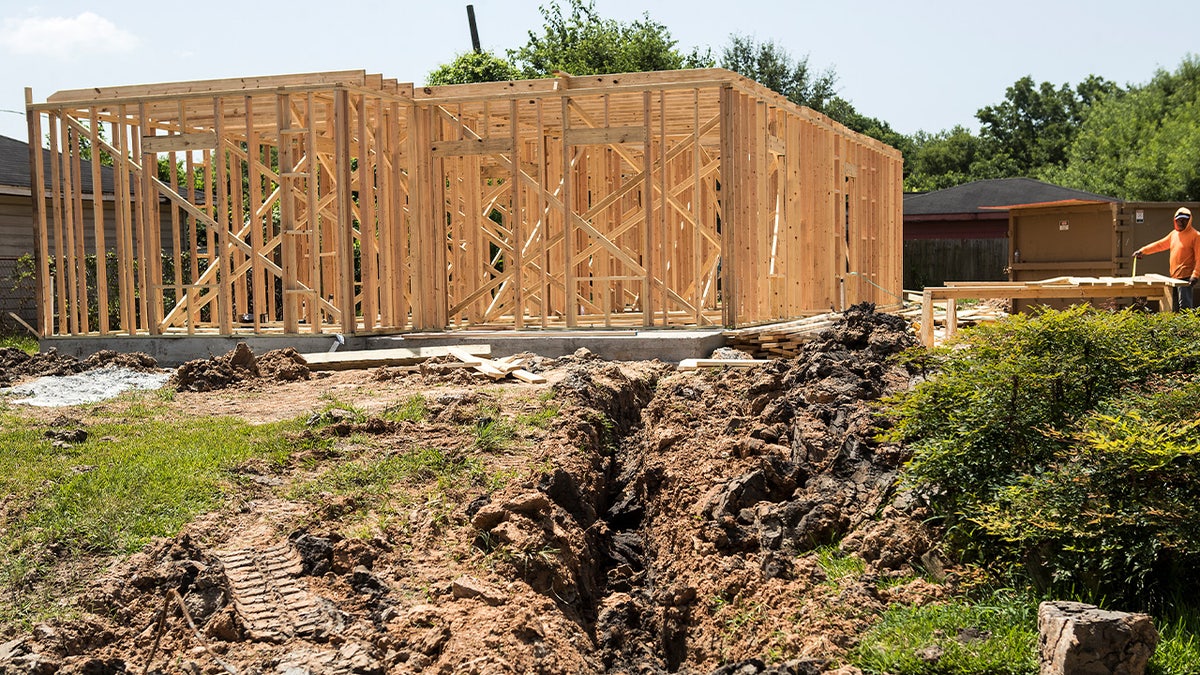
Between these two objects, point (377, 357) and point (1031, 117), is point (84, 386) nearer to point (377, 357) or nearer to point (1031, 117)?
point (377, 357)

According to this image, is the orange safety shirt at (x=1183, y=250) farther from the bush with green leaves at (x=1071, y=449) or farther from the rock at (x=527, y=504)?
the rock at (x=527, y=504)

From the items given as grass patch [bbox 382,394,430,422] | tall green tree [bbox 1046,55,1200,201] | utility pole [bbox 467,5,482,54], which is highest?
utility pole [bbox 467,5,482,54]

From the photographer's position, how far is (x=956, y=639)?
4.95 metres

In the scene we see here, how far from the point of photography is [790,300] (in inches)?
655

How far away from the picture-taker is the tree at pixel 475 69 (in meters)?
36.1

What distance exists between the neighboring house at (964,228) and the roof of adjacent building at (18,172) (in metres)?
20.6

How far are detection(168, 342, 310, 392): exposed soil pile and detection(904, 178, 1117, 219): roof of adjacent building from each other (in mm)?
23933

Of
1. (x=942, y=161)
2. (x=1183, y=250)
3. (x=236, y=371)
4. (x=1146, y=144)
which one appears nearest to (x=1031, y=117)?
(x=942, y=161)

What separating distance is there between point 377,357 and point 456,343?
5.15 ft

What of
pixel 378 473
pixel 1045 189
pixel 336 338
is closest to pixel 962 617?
pixel 378 473

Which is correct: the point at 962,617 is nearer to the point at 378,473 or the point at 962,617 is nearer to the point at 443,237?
the point at 378,473

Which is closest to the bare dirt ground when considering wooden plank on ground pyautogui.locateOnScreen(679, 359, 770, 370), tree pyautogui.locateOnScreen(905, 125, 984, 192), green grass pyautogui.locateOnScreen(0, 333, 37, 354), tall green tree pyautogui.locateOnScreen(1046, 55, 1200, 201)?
wooden plank on ground pyautogui.locateOnScreen(679, 359, 770, 370)

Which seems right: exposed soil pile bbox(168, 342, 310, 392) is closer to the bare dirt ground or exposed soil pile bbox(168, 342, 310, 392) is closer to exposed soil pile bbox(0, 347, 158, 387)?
exposed soil pile bbox(0, 347, 158, 387)

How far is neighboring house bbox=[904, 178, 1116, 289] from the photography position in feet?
101
